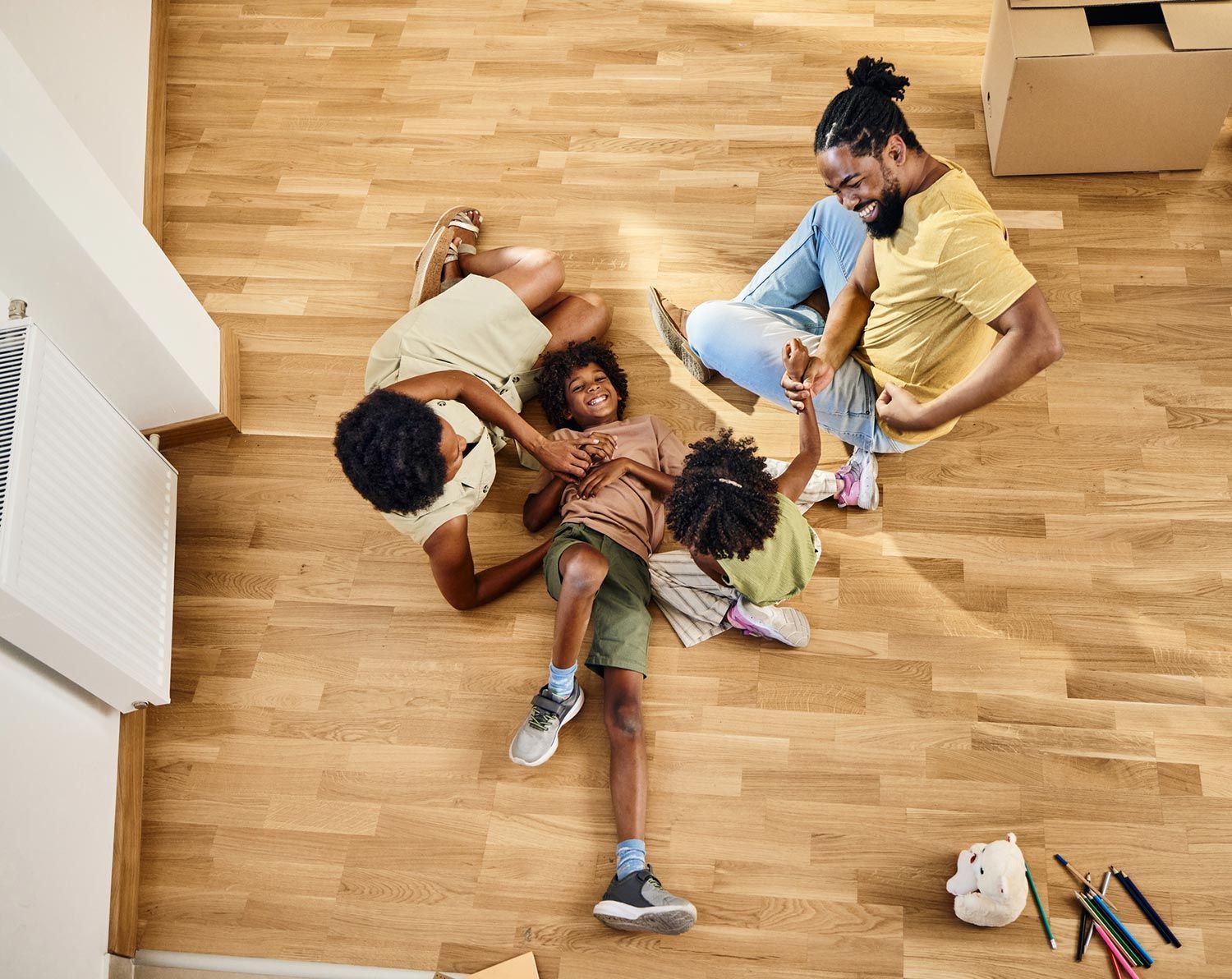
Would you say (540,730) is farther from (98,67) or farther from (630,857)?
(98,67)

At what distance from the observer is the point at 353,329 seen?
8.33ft

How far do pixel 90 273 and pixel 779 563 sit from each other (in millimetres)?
1409

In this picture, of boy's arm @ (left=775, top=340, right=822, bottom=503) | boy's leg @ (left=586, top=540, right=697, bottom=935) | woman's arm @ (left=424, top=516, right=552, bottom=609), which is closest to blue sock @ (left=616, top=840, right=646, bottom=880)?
boy's leg @ (left=586, top=540, right=697, bottom=935)

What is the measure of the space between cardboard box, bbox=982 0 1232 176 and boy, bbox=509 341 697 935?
113 centimetres

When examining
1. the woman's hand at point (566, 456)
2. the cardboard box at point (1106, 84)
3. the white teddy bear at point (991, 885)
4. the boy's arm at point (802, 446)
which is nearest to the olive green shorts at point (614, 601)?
the woman's hand at point (566, 456)

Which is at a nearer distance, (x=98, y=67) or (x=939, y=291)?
(x=939, y=291)

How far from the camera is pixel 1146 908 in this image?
1.72m

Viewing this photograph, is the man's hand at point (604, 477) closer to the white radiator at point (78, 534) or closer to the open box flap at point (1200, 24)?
the white radiator at point (78, 534)

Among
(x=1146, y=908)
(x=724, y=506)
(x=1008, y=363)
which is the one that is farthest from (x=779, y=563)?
(x=1146, y=908)

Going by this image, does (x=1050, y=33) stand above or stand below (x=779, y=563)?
above

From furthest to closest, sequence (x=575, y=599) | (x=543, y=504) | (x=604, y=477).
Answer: (x=543, y=504), (x=604, y=477), (x=575, y=599)

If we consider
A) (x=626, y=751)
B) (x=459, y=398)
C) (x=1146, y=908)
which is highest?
(x=459, y=398)

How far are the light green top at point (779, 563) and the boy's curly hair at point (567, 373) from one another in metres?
0.56

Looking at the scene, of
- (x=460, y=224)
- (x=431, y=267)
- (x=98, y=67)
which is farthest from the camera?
(x=98, y=67)
